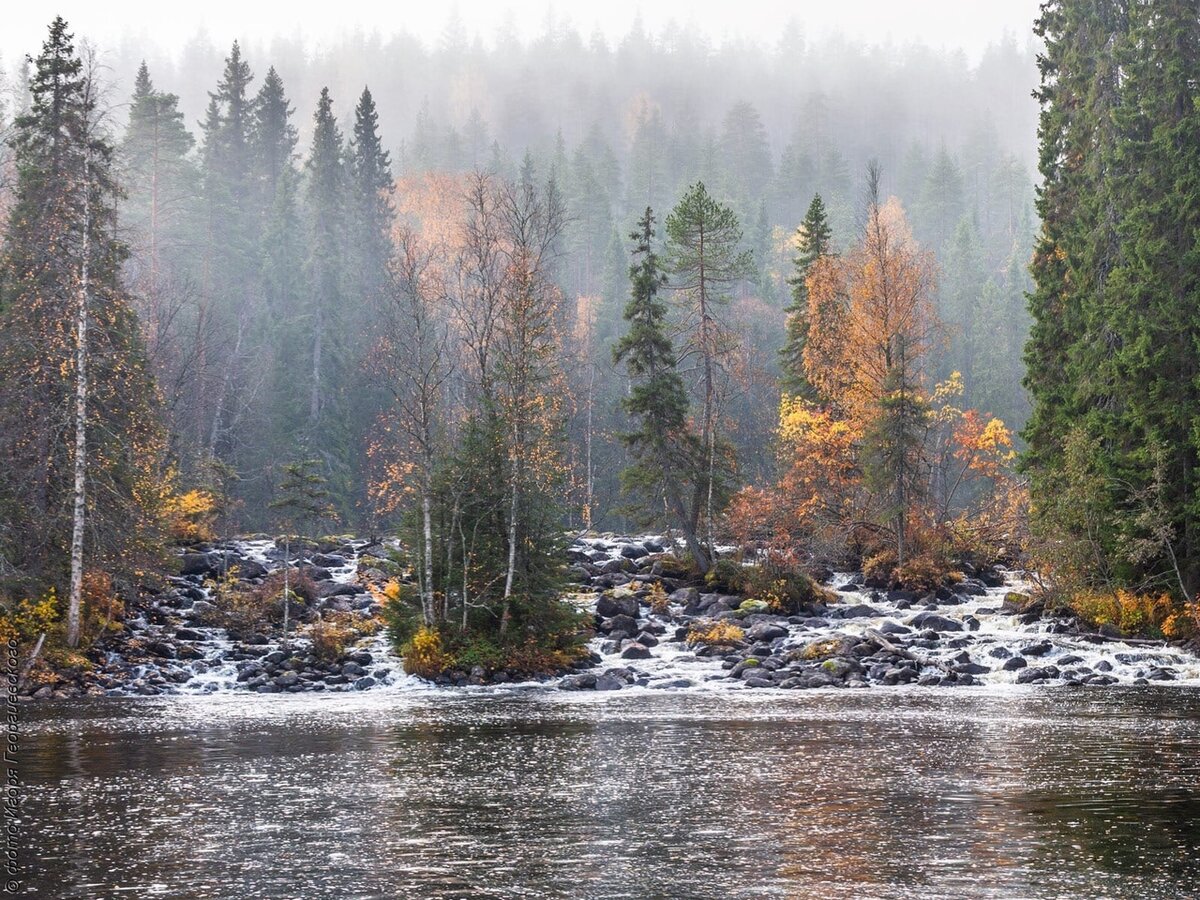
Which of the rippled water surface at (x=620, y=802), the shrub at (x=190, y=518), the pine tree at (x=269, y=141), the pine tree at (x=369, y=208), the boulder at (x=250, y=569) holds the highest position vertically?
the pine tree at (x=269, y=141)

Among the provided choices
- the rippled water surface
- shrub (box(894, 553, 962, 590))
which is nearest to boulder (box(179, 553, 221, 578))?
the rippled water surface

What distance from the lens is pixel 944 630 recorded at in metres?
37.0

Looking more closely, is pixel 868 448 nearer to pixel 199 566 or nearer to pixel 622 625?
pixel 622 625

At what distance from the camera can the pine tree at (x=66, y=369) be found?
32.2 meters

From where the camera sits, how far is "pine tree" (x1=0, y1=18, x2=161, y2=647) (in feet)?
106

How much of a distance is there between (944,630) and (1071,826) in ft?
78.1

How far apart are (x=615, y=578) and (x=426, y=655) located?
479 inches

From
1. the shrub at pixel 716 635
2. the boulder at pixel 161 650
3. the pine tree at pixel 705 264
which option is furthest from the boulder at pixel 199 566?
the pine tree at pixel 705 264

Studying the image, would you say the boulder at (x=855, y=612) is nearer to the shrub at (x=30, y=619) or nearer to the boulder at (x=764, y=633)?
the boulder at (x=764, y=633)

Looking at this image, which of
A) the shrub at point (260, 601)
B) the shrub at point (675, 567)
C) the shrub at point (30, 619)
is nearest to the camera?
the shrub at point (30, 619)

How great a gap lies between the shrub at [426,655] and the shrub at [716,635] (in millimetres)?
8012

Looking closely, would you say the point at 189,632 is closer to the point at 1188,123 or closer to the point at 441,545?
the point at 441,545

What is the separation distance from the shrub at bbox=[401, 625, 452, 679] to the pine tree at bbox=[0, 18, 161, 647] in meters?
8.22

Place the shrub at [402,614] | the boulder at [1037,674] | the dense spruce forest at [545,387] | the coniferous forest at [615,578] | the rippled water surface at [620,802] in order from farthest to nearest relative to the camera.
→ the shrub at [402,614]
the dense spruce forest at [545,387]
the boulder at [1037,674]
the coniferous forest at [615,578]
the rippled water surface at [620,802]
